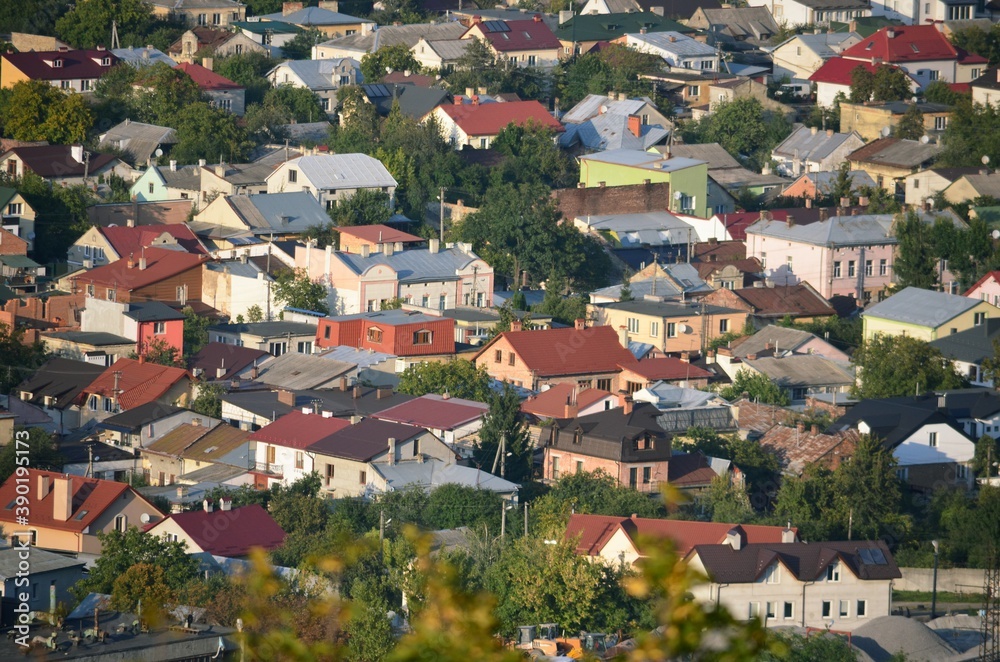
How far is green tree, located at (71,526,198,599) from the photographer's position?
81.1 feet

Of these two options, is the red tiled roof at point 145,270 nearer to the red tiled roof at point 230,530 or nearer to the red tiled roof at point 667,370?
the red tiled roof at point 667,370

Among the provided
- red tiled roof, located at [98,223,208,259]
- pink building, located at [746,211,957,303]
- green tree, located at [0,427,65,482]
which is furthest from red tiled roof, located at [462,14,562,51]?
green tree, located at [0,427,65,482]

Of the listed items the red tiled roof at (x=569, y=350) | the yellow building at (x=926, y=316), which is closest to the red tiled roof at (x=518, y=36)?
the yellow building at (x=926, y=316)

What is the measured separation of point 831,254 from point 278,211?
11.9 meters

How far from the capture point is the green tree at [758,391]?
1412 inches

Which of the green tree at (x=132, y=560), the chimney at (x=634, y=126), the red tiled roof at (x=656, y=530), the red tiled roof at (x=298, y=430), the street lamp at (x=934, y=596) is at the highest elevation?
the chimney at (x=634, y=126)

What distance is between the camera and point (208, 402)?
3394 cm

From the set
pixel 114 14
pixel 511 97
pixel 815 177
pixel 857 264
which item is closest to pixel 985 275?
pixel 857 264

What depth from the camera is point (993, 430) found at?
34.8 metres

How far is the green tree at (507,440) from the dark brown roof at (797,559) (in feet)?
16.4

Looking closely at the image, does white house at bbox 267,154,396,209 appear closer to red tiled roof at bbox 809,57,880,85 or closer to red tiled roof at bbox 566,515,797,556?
red tiled roof at bbox 809,57,880,85

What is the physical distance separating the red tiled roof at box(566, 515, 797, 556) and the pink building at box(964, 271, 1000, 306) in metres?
15.6

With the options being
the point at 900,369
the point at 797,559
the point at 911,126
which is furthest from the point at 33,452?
the point at 911,126

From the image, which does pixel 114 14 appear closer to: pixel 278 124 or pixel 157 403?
pixel 278 124
